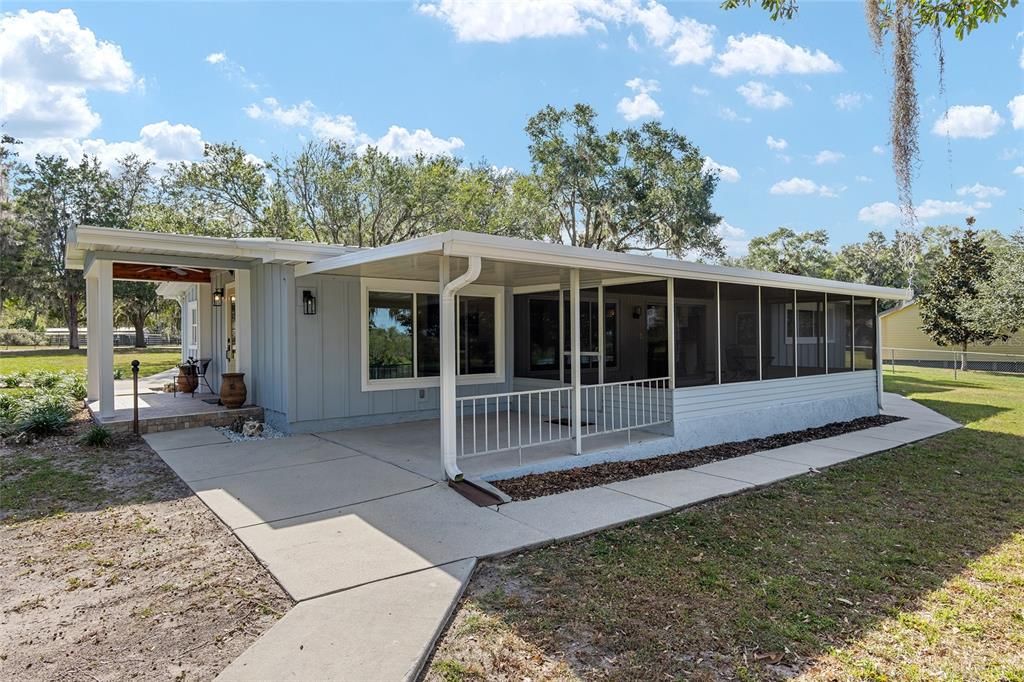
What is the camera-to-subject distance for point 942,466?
6.38m

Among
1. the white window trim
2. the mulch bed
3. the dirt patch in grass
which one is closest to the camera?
the dirt patch in grass

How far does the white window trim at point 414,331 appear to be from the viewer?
7797 mm

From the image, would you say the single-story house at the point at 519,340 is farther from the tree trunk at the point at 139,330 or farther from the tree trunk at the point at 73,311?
the tree trunk at the point at 139,330

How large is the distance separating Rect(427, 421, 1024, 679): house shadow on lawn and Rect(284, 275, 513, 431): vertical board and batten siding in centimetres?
464

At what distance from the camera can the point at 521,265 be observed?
20.2 feet

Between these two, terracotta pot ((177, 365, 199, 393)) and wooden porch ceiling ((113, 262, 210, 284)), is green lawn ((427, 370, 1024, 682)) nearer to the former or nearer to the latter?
wooden porch ceiling ((113, 262, 210, 284))

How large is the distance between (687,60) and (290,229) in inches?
584

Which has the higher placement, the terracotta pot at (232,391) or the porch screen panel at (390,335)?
the porch screen panel at (390,335)

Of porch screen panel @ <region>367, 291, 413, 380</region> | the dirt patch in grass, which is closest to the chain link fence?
porch screen panel @ <region>367, 291, 413, 380</region>

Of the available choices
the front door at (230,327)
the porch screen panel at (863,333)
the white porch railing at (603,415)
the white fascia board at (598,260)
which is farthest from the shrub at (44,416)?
the porch screen panel at (863,333)

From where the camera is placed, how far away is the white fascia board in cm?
464

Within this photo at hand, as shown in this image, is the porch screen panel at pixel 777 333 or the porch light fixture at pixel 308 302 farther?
the porch screen panel at pixel 777 333

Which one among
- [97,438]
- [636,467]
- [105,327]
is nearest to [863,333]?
[636,467]

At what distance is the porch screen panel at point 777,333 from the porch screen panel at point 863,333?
2.13m
